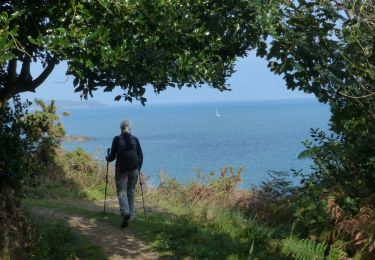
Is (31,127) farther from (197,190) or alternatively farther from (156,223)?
(197,190)

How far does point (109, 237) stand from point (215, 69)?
4629 millimetres

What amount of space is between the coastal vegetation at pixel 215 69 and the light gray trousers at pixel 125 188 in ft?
2.50

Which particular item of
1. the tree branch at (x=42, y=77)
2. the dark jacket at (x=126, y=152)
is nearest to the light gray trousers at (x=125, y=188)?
the dark jacket at (x=126, y=152)

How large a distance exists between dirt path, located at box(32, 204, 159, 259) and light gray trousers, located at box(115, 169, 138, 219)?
494mm

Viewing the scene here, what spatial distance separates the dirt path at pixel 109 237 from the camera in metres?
9.97

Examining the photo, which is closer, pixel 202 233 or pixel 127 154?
pixel 202 233

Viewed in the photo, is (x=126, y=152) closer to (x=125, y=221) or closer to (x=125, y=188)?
(x=125, y=188)

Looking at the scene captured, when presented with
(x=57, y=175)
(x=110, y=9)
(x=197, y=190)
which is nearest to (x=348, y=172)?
(x=110, y=9)

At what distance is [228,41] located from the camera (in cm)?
774

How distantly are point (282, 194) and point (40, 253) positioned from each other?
8565 mm

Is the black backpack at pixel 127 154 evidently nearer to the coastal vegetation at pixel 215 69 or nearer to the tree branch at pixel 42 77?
the coastal vegetation at pixel 215 69

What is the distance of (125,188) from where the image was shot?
39.1 ft

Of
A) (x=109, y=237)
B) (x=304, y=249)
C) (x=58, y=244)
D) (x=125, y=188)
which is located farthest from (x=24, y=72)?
(x=304, y=249)

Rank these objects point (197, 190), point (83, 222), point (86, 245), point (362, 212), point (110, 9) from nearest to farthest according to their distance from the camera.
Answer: point (110, 9) < point (362, 212) < point (86, 245) < point (83, 222) < point (197, 190)
